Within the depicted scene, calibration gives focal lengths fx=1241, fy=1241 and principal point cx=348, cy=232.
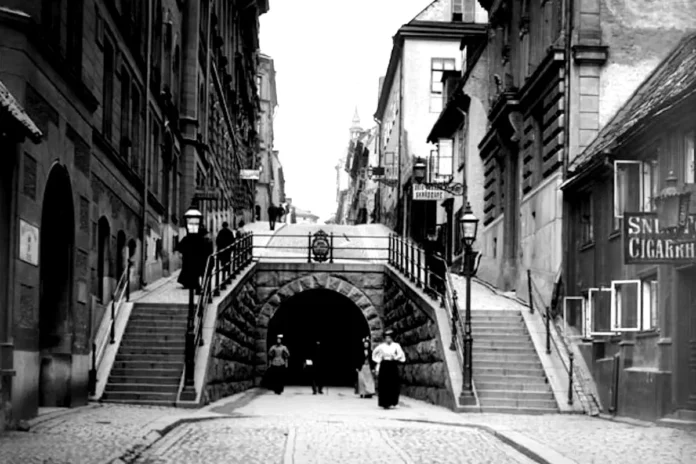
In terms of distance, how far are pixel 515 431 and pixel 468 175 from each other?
962 inches

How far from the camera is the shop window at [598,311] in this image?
23.9 m

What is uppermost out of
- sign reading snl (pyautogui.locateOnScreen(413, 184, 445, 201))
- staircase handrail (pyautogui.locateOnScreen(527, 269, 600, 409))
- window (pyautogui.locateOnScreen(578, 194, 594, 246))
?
sign reading snl (pyautogui.locateOnScreen(413, 184, 445, 201))

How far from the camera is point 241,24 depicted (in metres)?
69.3

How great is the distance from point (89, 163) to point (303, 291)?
1762cm

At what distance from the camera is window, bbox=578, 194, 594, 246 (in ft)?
85.5

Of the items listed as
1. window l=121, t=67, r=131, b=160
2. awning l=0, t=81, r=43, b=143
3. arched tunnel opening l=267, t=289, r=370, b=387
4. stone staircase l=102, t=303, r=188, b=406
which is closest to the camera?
awning l=0, t=81, r=43, b=143

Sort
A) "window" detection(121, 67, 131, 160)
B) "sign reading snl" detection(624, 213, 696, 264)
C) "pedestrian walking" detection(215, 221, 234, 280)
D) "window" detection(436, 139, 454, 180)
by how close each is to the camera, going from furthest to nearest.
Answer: "window" detection(436, 139, 454, 180), "pedestrian walking" detection(215, 221, 234, 280), "window" detection(121, 67, 131, 160), "sign reading snl" detection(624, 213, 696, 264)

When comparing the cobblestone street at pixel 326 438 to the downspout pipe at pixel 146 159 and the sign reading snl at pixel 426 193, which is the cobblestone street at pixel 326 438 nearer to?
the downspout pipe at pixel 146 159

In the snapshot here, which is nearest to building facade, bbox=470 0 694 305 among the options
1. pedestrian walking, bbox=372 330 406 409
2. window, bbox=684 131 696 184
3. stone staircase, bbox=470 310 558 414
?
stone staircase, bbox=470 310 558 414

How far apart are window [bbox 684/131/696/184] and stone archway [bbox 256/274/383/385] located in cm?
1879

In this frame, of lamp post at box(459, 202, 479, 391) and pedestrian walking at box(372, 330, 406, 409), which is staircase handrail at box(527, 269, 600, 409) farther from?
pedestrian walking at box(372, 330, 406, 409)

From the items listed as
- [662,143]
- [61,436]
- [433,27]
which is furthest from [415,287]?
[433,27]

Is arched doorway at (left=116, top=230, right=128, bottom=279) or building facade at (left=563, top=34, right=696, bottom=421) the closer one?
building facade at (left=563, top=34, right=696, bottom=421)

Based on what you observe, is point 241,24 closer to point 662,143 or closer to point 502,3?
point 502,3
